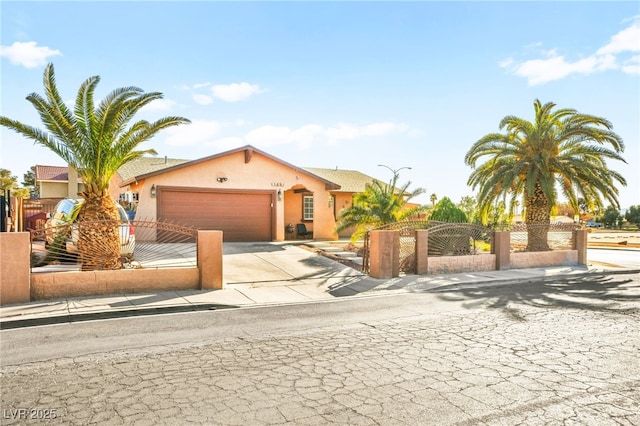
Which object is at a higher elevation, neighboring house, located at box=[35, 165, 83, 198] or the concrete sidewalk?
neighboring house, located at box=[35, 165, 83, 198]

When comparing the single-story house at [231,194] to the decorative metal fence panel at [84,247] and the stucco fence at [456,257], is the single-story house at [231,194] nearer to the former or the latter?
Answer: the decorative metal fence panel at [84,247]

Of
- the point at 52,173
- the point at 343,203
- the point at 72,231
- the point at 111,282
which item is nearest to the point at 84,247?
the point at 72,231

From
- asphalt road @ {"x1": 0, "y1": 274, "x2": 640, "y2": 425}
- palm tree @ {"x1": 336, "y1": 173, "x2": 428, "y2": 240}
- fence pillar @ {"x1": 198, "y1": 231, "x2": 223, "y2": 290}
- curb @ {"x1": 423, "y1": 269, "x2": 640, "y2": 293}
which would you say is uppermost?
palm tree @ {"x1": 336, "y1": 173, "x2": 428, "y2": 240}

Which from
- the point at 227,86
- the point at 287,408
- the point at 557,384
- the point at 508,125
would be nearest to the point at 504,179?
the point at 508,125

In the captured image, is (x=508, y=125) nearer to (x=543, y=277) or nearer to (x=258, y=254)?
(x=543, y=277)

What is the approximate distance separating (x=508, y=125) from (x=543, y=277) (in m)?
7.63

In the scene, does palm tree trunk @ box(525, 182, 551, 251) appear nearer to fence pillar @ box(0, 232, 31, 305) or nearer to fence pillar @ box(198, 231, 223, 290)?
fence pillar @ box(198, 231, 223, 290)

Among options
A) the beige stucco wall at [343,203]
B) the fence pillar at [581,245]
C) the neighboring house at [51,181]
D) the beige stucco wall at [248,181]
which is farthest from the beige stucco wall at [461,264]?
the neighboring house at [51,181]

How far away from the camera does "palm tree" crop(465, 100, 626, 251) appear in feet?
58.4

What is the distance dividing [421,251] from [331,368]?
9.04 metres

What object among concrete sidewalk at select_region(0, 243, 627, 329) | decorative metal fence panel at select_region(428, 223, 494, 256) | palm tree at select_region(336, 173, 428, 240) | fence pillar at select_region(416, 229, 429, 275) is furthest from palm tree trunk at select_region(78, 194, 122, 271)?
palm tree at select_region(336, 173, 428, 240)

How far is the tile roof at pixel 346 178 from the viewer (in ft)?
90.0

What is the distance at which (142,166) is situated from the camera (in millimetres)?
24359

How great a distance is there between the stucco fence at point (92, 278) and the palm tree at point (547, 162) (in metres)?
12.9
